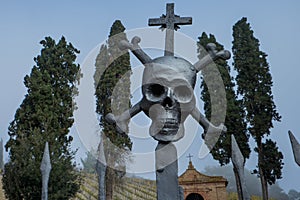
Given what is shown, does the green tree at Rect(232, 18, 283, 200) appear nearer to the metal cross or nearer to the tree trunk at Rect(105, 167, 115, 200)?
the tree trunk at Rect(105, 167, 115, 200)

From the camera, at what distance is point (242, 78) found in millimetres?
17094

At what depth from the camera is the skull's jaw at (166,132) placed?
172 inches

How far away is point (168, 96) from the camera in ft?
14.4

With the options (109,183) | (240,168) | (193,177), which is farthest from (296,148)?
(193,177)

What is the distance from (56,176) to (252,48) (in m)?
11.2

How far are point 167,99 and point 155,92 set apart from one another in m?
0.20

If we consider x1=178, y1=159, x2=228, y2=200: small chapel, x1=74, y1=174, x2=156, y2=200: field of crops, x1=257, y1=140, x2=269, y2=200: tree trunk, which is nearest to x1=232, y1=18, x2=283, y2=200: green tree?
x1=257, y1=140, x2=269, y2=200: tree trunk

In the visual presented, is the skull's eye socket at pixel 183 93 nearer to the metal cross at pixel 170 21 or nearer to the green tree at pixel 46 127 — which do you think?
the metal cross at pixel 170 21

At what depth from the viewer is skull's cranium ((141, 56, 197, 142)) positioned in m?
4.38

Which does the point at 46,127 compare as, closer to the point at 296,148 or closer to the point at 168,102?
the point at 168,102

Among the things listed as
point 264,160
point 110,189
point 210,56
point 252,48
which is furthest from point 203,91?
point 210,56

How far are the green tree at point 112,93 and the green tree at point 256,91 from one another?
17.9 feet

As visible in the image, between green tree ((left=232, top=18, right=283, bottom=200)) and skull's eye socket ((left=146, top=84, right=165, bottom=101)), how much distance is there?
37.6ft

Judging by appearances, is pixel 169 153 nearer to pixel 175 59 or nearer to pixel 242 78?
pixel 175 59
